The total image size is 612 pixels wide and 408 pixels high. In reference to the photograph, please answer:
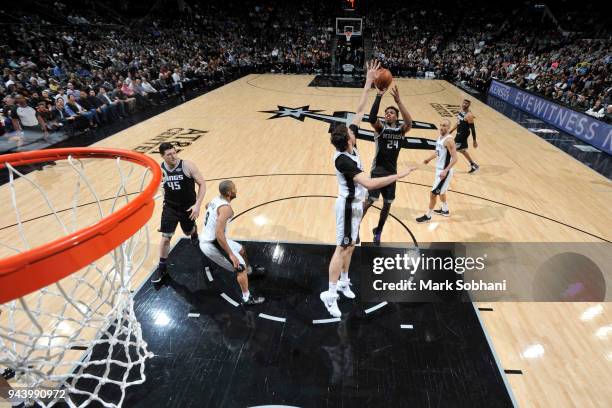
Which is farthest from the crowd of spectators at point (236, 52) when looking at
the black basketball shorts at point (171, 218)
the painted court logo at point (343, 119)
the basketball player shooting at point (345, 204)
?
the basketball player shooting at point (345, 204)

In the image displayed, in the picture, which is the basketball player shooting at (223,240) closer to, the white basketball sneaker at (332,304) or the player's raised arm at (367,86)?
the white basketball sneaker at (332,304)

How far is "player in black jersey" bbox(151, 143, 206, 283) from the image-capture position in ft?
13.0

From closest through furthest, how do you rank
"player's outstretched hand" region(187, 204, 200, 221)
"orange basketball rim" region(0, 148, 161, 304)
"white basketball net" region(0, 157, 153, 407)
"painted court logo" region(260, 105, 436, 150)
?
"orange basketball rim" region(0, 148, 161, 304), "white basketball net" region(0, 157, 153, 407), "player's outstretched hand" region(187, 204, 200, 221), "painted court logo" region(260, 105, 436, 150)

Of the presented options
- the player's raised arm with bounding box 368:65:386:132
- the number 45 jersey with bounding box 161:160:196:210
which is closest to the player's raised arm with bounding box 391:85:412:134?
the player's raised arm with bounding box 368:65:386:132

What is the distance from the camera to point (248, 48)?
25344 mm

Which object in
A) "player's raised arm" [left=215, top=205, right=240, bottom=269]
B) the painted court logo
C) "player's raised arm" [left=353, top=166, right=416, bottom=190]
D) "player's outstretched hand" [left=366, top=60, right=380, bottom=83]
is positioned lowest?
the painted court logo

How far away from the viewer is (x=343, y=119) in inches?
459

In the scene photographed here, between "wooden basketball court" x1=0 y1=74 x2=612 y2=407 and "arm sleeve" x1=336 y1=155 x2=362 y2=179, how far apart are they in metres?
1.69

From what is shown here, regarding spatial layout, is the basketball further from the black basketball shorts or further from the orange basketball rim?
the orange basketball rim

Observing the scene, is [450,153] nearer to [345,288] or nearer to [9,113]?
[345,288]

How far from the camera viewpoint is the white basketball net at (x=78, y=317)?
250 cm

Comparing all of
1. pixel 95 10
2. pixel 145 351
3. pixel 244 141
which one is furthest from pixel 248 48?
pixel 145 351

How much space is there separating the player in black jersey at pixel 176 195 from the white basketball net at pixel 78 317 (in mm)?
306

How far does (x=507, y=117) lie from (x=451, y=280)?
33.6ft
